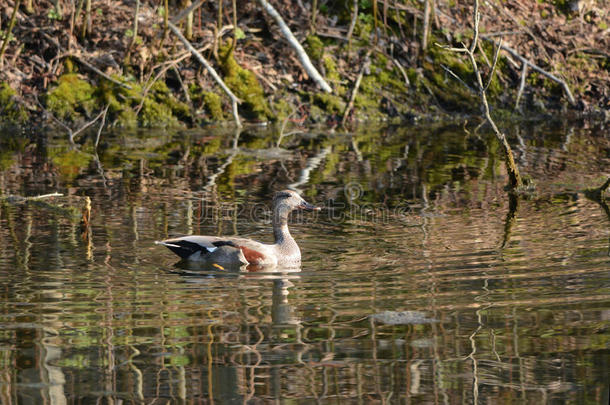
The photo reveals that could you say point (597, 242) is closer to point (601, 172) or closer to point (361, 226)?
point (361, 226)

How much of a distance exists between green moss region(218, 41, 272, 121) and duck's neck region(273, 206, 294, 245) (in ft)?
29.0

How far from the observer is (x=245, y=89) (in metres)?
18.5

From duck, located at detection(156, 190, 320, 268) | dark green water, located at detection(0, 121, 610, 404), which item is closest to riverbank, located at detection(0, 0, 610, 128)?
dark green water, located at detection(0, 121, 610, 404)

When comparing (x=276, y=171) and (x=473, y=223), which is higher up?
(x=276, y=171)

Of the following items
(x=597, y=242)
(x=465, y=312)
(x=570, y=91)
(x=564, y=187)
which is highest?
(x=570, y=91)

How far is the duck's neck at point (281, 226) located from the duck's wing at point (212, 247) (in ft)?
1.14

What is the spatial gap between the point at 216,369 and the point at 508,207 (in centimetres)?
615

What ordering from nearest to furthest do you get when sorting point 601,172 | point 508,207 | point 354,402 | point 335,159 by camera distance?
point 354,402 < point 508,207 < point 601,172 < point 335,159

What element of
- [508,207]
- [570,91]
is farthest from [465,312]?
[570,91]

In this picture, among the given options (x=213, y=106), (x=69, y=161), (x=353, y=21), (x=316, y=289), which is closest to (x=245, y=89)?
(x=213, y=106)

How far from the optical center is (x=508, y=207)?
1134cm

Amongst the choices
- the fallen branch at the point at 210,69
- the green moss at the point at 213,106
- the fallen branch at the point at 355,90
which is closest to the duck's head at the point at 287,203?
the fallen branch at the point at 210,69

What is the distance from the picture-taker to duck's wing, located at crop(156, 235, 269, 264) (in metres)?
8.92

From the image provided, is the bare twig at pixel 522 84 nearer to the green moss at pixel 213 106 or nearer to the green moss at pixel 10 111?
the green moss at pixel 213 106
